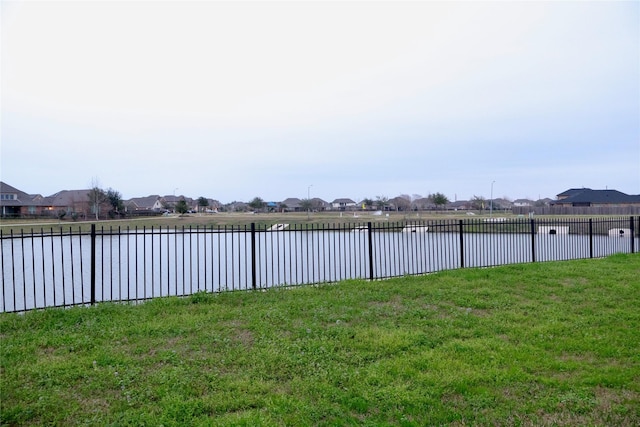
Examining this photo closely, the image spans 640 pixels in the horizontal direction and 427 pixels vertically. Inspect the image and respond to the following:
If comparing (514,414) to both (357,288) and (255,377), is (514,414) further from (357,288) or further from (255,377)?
(357,288)

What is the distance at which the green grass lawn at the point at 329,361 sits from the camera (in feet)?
10.7

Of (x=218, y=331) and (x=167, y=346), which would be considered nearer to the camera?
(x=167, y=346)

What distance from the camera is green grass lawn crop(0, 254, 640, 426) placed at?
10.7 feet

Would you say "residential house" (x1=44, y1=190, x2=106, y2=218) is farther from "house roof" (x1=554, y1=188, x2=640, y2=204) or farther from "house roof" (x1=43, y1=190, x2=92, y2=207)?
"house roof" (x1=554, y1=188, x2=640, y2=204)

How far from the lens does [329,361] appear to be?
426 centimetres

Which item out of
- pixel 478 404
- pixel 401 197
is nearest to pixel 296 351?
pixel 478 404

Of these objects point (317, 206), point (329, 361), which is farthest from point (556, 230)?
point (317, 206)

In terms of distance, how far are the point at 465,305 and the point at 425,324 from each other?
129 centimetres

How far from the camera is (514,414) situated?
10.5 feet

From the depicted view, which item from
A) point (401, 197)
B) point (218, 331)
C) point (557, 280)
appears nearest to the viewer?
point (218, 331)

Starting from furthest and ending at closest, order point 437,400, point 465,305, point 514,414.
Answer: point 465,305 → point 437,400 → point 514,414

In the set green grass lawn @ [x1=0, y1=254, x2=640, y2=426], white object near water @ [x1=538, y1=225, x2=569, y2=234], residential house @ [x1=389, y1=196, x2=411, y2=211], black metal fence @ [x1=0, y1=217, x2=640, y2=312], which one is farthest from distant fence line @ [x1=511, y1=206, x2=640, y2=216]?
green grass lawn @ [x1=0, y1=254, x2=640, y2=426]

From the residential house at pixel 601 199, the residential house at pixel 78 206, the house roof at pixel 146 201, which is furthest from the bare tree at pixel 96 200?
the residential house at pixel 601 199

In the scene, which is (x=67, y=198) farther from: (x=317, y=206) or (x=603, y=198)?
(x=603, y=198)
